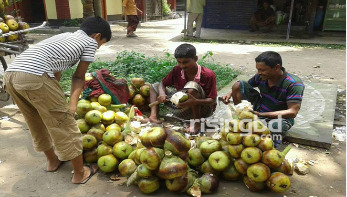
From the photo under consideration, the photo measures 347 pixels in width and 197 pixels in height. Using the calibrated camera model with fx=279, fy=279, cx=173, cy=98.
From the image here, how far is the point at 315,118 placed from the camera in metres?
3.79

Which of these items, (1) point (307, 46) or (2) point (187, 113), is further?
(1) point (307, 46)

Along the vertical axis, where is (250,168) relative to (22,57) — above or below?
below

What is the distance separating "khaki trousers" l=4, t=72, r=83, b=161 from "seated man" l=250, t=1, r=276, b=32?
12.3 m

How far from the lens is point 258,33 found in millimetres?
12984

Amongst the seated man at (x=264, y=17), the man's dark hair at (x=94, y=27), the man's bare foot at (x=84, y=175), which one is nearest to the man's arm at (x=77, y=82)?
the man's dark hair at (x=94, y=27)

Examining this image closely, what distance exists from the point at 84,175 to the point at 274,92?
7.04 feet

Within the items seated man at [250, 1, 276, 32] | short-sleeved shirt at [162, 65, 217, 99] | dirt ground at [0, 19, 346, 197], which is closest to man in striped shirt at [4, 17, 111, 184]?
dirt ground at [0, 19, 346, 197]

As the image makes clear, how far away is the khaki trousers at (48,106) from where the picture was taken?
2.13m

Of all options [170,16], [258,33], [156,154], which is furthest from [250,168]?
[170,16]

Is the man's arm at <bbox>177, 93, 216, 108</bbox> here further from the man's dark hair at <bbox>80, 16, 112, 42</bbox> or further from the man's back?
the man's back

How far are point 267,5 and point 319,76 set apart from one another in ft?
25.1

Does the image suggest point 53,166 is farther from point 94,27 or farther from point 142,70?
point 142,70

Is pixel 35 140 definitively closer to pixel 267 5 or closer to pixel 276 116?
pixel 276 116

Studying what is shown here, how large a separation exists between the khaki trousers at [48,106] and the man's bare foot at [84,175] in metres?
0.26
